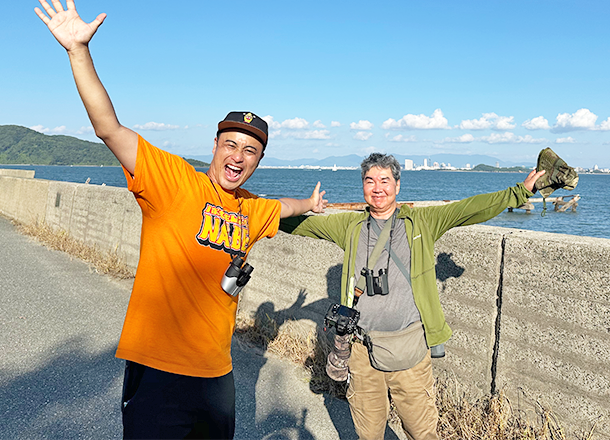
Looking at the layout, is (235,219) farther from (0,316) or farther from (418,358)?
(0,316)

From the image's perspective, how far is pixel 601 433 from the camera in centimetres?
319

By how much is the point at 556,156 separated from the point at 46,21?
2.89m

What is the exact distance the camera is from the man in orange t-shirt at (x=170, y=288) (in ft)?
7.17

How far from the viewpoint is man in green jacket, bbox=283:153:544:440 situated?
2.97 metres

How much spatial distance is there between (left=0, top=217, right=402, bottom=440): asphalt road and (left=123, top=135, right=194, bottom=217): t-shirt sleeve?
2.23m

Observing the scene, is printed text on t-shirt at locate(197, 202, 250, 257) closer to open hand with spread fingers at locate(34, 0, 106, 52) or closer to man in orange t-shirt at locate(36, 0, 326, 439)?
man in orange t-shirt at locate(36, 0, 326, 439)

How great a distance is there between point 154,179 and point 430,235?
1.83 meters

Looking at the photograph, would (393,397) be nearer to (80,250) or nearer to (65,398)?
(65,398)

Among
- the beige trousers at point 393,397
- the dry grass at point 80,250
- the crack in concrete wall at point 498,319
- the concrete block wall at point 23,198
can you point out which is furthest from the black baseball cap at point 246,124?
the concrete block wall at point 23,198

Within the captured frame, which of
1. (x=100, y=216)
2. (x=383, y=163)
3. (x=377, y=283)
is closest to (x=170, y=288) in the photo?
(x=377, y=283)

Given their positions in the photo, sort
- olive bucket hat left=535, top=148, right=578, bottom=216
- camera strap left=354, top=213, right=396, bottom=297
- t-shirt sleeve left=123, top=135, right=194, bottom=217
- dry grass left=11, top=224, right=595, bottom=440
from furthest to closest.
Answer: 1. dry grass left=11, top=224, right=595, bottom=440
2. camera strap left=354, top=213, right=396, bottom=297
3. olive bucket hat left=535, top=148, right=578, bottom=216
4. t-shirt sleeve left=123, top=135, right=194, bottom=217

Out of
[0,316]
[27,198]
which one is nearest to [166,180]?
[0,316]

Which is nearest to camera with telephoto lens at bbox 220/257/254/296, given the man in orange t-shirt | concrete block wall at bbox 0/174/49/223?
the man in orange t-shirt

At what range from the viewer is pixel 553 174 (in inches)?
108
